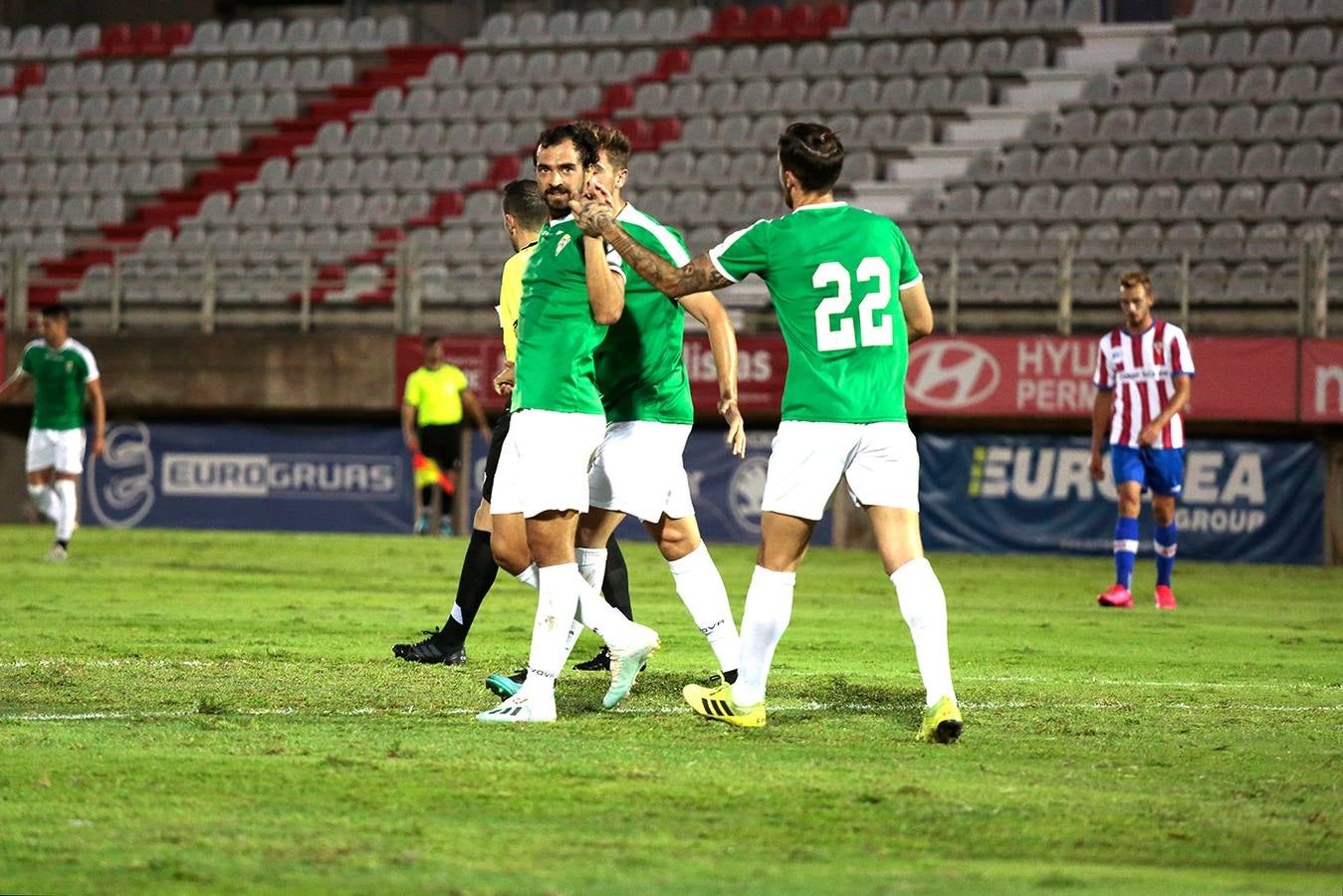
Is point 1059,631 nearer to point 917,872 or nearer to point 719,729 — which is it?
point 719,729

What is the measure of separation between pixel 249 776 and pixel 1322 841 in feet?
9.42

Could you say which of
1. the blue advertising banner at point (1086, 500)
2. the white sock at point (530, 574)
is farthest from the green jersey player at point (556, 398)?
the blue advertising banner at point (1086, 500)

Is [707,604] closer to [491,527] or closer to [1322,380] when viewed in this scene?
[491,527]

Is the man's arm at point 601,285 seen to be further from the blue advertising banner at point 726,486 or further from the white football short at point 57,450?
the blue advertising banner at point 726,486

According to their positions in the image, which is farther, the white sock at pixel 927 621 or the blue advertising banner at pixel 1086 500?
the blue advertising banner at pixel 1086 500

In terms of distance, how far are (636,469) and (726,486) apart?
1440cm

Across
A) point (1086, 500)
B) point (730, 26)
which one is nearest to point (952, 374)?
point (1086, 500)

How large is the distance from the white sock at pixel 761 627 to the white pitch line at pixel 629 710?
1.68 ft

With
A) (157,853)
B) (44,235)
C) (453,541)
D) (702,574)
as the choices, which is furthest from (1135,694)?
(44,235)

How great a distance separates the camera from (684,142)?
2577 centimetres

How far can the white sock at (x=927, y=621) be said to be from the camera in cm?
622

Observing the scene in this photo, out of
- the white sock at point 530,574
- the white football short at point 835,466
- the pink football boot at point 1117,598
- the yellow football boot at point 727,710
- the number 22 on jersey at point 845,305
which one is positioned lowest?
the pink football boot at point 1117,598

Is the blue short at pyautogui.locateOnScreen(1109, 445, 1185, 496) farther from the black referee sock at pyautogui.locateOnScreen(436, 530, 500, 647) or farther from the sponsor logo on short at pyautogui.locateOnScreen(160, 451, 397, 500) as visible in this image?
the sponsor logo on short at pyautogui.locateOnScreen(160, 451, 397, 500)

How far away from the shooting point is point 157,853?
4.27 meters
